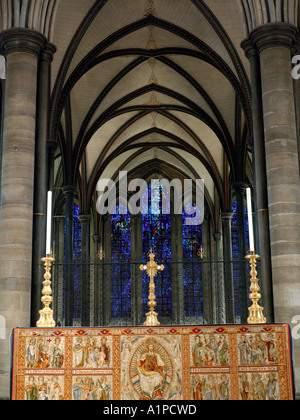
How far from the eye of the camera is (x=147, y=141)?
2711cm

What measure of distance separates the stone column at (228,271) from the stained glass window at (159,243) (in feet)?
15.5

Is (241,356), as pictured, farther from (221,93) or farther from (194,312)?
(194,312)

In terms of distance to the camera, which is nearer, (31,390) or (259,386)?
(259,386)

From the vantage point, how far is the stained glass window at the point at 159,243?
28719mm

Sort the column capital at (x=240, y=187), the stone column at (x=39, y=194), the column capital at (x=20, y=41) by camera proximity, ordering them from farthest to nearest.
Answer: the column capital at (x=240, y=187), the column capital at (x=20, y=41), the stone column at (x=39, y=194)

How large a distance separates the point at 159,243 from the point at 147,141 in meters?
5.81

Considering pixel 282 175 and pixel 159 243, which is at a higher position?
pixel 159 243

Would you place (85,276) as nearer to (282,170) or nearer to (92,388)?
(282,170)

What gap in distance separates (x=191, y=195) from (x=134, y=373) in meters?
23.3

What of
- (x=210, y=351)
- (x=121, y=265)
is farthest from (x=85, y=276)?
(x=210, y=351)

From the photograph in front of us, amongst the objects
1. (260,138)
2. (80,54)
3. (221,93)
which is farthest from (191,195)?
(260,138)

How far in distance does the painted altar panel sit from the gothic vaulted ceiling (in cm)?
1036

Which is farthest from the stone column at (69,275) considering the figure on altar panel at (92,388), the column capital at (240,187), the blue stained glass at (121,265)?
the figure on altar panel at (92,388)

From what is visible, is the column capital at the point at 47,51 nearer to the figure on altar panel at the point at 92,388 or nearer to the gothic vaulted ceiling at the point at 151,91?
the gothic vaulted ceiling at the point at 151,91
